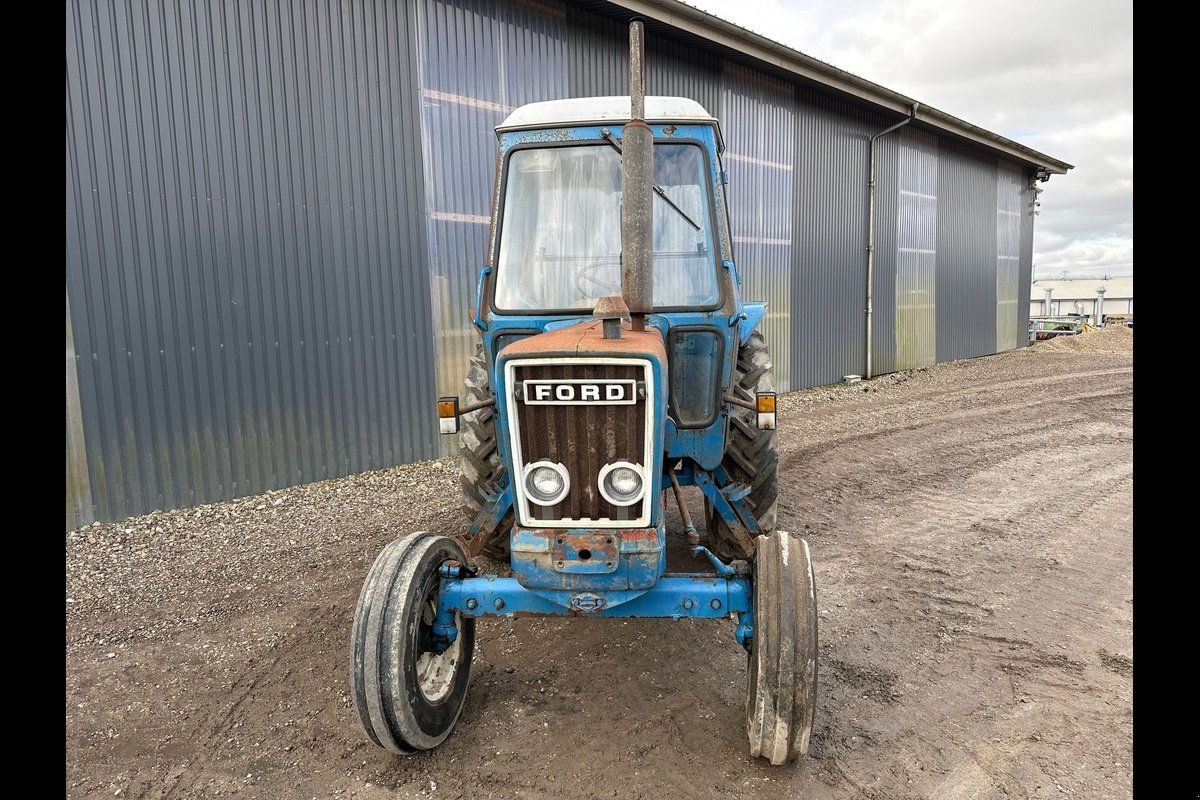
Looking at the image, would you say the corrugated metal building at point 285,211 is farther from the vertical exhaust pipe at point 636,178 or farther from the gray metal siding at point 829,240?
the vertical exhaust pipe at point 636,178

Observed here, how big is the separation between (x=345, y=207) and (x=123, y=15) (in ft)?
6.88

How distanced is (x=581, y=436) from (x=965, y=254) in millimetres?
17707

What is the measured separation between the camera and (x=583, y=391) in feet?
8.22

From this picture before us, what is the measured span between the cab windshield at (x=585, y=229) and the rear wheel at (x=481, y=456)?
58 centimetres

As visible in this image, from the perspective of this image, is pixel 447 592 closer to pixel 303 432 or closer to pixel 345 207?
pixel 303 432

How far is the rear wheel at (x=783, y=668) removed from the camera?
2428 mm

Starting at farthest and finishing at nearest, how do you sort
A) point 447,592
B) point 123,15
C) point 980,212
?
point 980,212, point 123,15, point 447,592

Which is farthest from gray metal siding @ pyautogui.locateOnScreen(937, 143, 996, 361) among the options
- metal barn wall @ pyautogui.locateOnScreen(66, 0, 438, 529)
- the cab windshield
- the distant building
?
the distant building

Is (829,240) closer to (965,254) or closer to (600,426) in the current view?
(965,254)

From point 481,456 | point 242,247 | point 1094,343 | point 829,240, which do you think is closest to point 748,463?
point 481,456

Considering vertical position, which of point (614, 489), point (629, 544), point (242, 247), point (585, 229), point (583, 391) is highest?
point (242, 247)

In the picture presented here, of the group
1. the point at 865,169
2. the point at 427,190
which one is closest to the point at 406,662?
the point at 427,190

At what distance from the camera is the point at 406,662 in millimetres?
2584

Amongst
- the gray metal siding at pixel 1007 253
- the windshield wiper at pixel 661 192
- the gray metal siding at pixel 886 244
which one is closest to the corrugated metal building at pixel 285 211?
the windshield wiper at pixel 661 192
